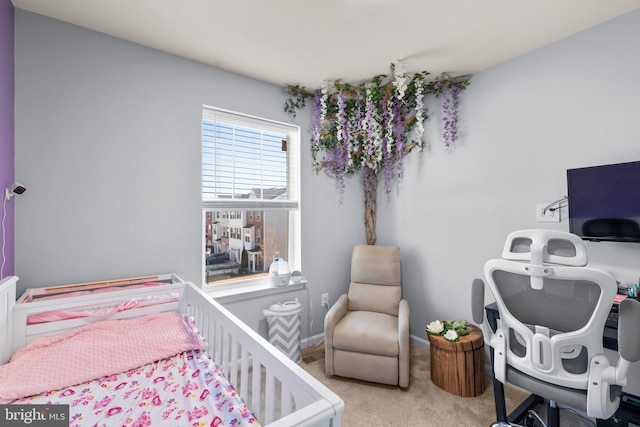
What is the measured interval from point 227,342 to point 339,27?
1943 mm

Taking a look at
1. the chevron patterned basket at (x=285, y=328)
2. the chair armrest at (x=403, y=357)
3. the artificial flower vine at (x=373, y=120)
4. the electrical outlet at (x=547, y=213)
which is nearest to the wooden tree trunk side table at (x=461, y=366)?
the chair armrest at (x=403, y=357)

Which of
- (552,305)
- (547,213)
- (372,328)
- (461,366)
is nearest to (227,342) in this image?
(372,328)

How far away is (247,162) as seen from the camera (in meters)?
2.60

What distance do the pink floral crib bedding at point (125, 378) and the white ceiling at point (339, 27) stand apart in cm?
179

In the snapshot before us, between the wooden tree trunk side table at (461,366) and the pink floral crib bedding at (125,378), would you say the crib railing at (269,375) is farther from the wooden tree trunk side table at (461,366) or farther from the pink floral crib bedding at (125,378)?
the wooden tree trunk side table at (461,366)

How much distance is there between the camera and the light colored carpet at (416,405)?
183 centimetres

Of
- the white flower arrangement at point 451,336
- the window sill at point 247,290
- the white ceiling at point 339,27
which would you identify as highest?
the white ceiling at point 339,27

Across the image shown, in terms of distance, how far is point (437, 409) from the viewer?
1948 mm

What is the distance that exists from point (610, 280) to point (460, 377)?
50.9 inches

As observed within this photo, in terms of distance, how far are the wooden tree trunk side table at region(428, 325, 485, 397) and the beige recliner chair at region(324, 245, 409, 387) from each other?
0.28 metres

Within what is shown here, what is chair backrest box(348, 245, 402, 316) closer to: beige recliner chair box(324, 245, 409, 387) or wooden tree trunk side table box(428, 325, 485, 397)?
beige recliner chair box(324, 245, 409, 387)

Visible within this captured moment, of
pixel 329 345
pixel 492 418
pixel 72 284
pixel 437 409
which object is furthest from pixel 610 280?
pixel 72 284

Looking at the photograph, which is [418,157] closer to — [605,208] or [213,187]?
[605,208]

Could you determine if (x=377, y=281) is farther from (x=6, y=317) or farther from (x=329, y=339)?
(x=6, y=317)
